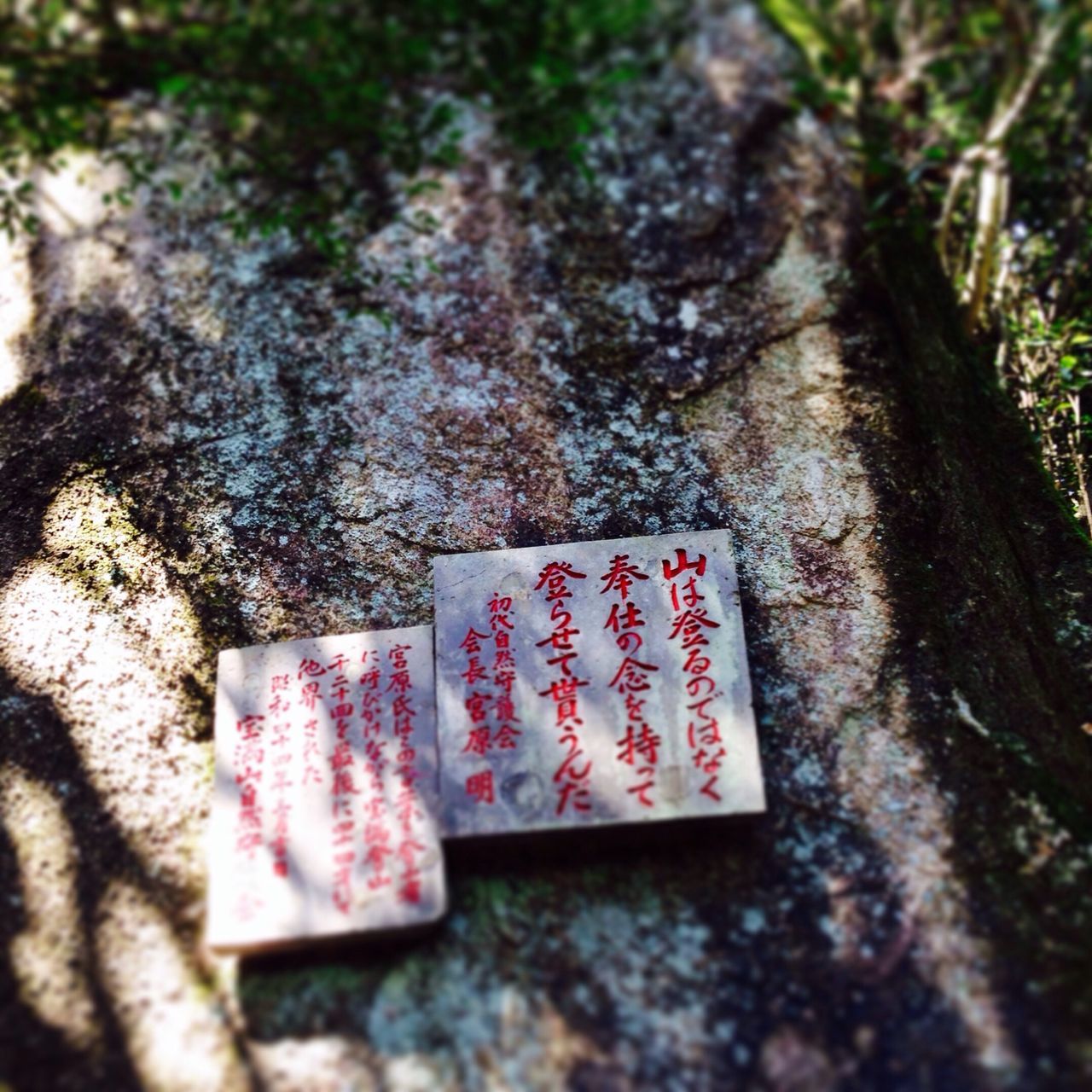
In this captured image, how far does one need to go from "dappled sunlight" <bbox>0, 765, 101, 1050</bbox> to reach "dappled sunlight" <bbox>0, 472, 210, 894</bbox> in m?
0.13

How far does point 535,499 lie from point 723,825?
986 millimetres

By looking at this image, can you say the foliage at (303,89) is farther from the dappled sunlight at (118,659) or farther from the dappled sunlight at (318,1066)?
the dappled sunlight at (318,1066)

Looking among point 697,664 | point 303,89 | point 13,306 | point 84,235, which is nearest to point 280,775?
point 697,664

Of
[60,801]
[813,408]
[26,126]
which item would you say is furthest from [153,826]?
[26,126]

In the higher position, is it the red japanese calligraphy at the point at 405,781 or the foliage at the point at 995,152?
the foliage at the point at 995,152

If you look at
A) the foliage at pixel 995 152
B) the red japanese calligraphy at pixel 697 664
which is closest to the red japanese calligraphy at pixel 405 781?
the red japanese calligraphy at pixel 697 664

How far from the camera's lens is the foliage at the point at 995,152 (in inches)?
114

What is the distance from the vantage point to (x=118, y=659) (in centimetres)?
232

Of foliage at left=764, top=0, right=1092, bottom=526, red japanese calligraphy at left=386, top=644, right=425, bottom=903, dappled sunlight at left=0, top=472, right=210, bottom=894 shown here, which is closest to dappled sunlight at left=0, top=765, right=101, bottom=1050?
dappled sunlight at left=0, top=472, right=210, bottom=894

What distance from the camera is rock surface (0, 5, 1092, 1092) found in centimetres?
183

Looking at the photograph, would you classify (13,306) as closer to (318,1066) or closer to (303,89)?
(303,89)

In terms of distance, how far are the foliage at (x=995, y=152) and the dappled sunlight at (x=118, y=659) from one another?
7.86 ft

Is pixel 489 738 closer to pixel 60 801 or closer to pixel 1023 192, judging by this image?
pixel 60 801

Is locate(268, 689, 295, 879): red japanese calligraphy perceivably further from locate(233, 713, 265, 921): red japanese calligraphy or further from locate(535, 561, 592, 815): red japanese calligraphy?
locate(535, 561, 592, 815): red japanese calligraphy
